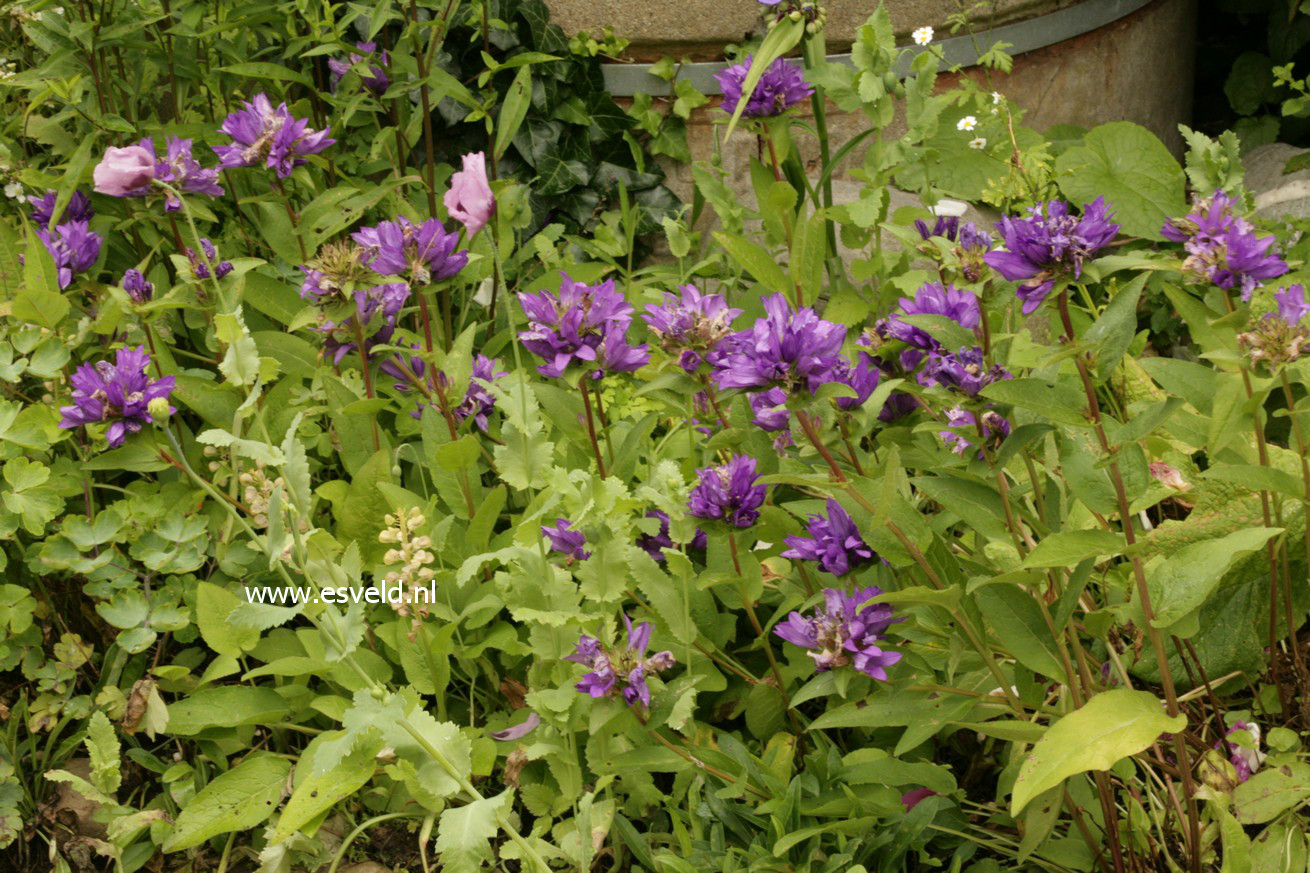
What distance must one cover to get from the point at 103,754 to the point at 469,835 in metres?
0.67

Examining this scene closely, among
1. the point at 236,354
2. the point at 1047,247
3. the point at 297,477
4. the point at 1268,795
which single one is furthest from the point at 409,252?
the point at 1268,795

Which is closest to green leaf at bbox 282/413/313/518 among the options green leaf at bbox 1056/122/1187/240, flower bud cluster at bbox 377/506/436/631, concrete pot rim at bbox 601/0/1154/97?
flower bud cluster at bbox 377/506/436/631

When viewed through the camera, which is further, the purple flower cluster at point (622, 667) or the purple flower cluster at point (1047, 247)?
the purple flower cluster at point (622, 667)

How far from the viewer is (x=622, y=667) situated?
60.5 inches

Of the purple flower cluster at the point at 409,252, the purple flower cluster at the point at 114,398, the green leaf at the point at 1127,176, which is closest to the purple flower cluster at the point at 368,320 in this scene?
the purple flower cluster at the point at 409,252

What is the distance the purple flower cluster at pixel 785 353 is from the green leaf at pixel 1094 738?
45 cm

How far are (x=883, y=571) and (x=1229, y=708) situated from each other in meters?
0.64

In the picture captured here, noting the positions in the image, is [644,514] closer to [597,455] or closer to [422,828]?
[597,455]

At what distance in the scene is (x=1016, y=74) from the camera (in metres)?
3.46

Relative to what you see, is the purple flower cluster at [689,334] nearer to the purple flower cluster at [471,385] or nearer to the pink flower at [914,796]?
the purple flower cluster at [471,385]

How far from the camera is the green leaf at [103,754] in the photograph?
5.52 ft

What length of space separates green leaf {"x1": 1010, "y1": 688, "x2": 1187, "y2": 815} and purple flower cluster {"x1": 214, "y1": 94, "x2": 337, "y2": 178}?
157 cm

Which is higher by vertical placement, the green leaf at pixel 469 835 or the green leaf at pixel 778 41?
the green leaf at pixel 778 41

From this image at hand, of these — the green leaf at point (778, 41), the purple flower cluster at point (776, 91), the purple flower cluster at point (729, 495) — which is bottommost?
the purple flower cluster at point (729, 495)
